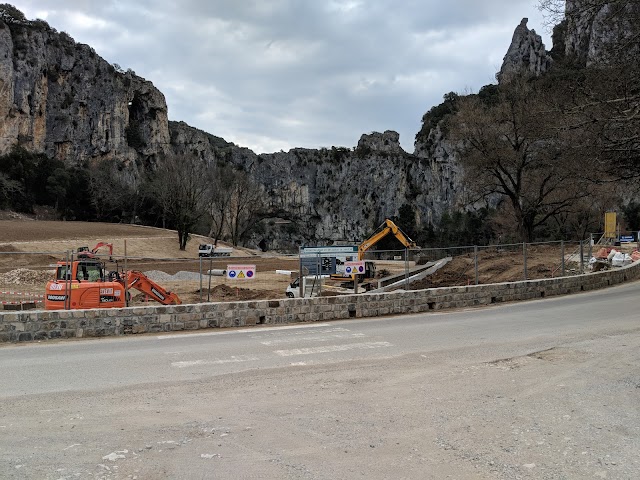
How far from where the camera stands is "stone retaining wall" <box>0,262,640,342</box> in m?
10.7

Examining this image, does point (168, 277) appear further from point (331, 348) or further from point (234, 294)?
point (331, 348)

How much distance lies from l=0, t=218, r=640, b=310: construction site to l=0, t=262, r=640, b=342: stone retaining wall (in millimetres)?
1031

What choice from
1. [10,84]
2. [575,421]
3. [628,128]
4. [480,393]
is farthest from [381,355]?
[10,84]

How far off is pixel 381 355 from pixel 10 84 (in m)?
101

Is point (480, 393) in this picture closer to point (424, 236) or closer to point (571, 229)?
point (571, 229)

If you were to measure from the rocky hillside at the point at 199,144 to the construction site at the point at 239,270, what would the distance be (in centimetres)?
1572

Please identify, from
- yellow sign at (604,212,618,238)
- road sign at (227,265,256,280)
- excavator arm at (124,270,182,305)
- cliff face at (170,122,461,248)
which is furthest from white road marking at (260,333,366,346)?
cliff face at (170,122,461,248)

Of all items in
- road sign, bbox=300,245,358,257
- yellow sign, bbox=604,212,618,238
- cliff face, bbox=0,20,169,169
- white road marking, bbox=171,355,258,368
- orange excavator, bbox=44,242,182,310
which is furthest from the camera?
cliff face, bbox=0,20,169,169

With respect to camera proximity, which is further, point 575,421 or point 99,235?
point 99,235

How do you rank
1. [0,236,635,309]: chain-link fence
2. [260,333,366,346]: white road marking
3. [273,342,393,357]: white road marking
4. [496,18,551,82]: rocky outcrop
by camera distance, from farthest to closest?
[496,18,551,82]: rocky outcrop < [0,236,635,309]: chain-link fence < [260,333,366,346]: white road marking < [273,342,393,357]: white road marking

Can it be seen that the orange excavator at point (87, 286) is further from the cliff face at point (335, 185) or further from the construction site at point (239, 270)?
the cliff face at point (335, 185)

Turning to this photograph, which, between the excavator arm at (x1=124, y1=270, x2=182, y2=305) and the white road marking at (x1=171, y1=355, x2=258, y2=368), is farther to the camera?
the excavator arm at (x1=124, y1=270, x2=182, y2=305)

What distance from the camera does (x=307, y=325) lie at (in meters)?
12.4

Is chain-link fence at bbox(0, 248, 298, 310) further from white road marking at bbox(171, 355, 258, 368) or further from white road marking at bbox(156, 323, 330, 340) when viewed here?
white road marking at bbox(171, 355, 258, 368)
